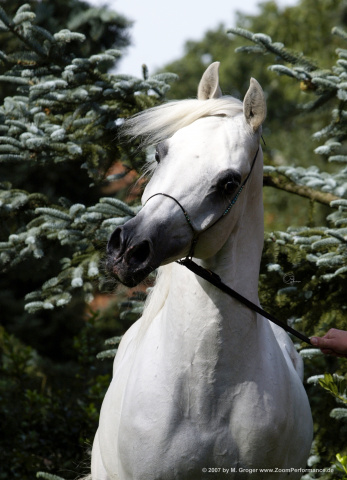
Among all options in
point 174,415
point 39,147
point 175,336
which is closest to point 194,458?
point 174,415

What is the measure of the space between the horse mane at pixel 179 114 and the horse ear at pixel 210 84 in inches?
3.6

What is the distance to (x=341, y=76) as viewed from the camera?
4.39 metres

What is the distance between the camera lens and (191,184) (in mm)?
2232

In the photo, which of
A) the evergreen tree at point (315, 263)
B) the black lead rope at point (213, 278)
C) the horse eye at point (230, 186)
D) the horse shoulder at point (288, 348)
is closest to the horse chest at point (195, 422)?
the black lead rope at point (213, 278)

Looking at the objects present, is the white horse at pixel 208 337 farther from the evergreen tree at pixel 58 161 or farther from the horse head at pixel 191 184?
the evergreen tree at pixel 58 161

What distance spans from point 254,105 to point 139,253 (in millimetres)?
767

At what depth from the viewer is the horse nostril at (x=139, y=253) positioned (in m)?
2.09

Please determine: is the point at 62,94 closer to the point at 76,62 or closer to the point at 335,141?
the point at 76,62

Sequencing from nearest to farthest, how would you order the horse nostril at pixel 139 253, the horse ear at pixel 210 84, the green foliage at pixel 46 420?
the horse nostril at pixel 139 253
the horse ear at pixel 210 84
the green foliage at pixel 46 420

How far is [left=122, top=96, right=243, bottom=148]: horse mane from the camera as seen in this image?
247 cm

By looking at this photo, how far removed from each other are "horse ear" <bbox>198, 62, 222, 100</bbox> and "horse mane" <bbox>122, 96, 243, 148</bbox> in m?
0.09

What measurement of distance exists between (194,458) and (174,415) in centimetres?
17

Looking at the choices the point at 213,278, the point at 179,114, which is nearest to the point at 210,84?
the point at 179,114

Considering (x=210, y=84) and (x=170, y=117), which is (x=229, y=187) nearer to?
(x=170, y=117)
